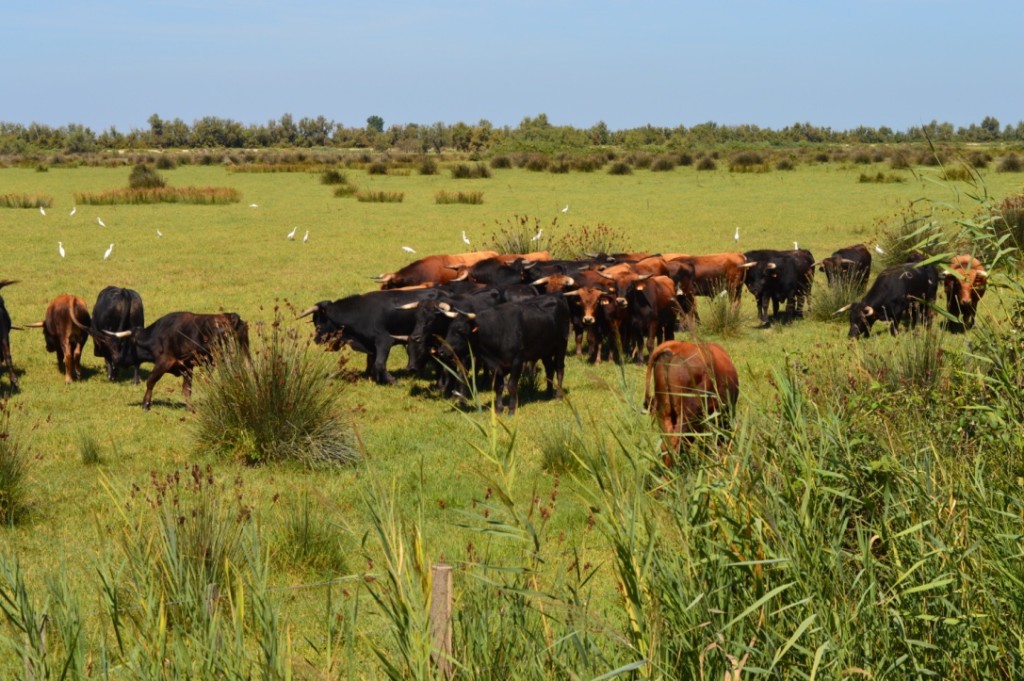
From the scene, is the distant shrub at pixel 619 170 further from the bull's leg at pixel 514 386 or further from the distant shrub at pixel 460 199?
the bull's leg at pixel 514 386

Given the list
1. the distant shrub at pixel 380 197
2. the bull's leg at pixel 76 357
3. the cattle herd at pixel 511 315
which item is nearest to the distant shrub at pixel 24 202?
the distant shrub at pixel 380 197

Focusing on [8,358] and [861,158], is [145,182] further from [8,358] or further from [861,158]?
[861,158]

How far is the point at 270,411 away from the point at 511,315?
3.43 m

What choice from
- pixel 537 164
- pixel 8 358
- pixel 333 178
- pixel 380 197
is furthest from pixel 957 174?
pixel 8 358

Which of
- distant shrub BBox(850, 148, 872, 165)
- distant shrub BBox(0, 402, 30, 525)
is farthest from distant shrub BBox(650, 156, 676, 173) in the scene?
distant shrub BBox(0, 402, 30, 525)

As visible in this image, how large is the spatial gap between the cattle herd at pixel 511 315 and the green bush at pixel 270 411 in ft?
3.16

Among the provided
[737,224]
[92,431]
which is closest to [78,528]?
[92,431]

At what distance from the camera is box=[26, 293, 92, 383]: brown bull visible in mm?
13227

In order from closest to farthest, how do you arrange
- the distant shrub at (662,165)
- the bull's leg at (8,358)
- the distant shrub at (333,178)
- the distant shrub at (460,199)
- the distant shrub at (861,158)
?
1. the bull's leg at (8,358)
2. the distant shrub at (460,199)
3. the distant shrub at (333,178)
4. the distant shrub at (662,165)
5. the distant shrub at (861,158)

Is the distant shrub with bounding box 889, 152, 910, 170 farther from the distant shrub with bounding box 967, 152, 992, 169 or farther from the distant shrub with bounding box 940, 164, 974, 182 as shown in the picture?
the distant shrub with bounding box 967, 152, 992, 169

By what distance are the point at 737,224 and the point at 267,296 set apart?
1483 cm

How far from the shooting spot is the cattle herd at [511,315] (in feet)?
40.4

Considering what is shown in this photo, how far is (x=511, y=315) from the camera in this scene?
40.5 feet

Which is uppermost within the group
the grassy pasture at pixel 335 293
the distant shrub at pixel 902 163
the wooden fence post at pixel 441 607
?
the distant shrub at pixel 902 163
